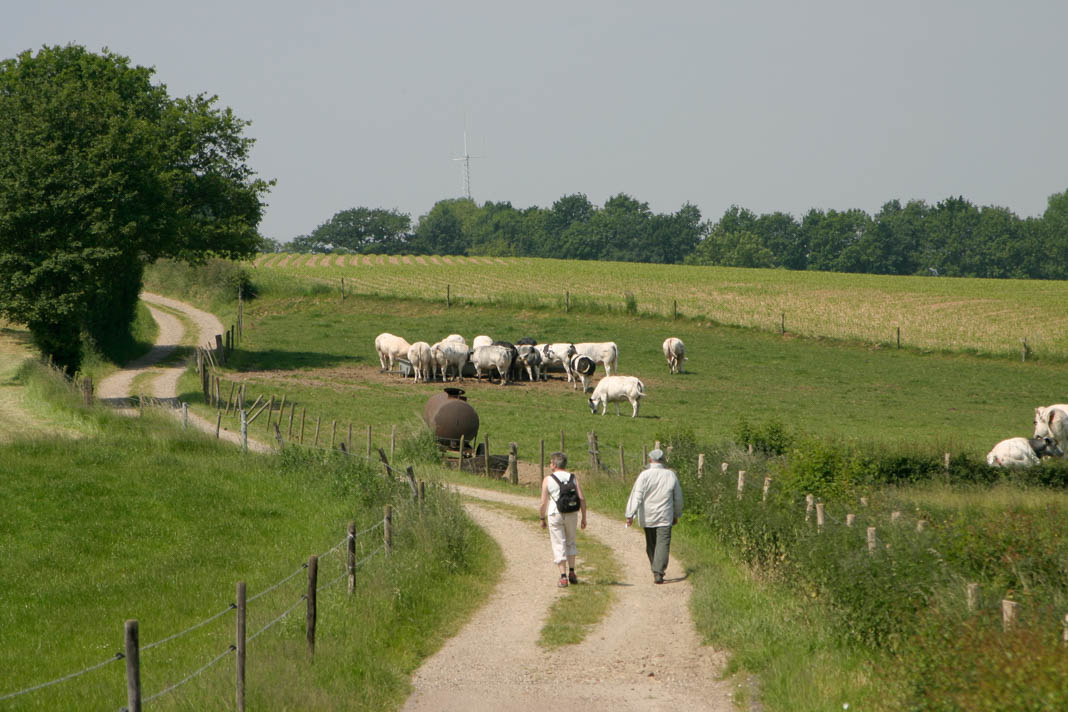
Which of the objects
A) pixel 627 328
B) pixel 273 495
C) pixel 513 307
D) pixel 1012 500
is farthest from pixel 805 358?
pixel 273 495

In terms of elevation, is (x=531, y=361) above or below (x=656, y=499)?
below

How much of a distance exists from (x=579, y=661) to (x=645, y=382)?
33.2m

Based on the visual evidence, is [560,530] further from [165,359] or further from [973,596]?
[165,359]

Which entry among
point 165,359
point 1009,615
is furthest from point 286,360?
point 1009,615

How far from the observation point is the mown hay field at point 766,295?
57.9 metres

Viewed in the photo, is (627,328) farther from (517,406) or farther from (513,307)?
(517,406)

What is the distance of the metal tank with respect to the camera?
2977cm

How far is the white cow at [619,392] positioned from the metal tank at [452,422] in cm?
877

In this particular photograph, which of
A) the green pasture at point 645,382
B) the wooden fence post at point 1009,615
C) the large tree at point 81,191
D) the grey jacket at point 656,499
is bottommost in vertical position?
the green pasture at point 645,382

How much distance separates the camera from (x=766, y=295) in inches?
2953

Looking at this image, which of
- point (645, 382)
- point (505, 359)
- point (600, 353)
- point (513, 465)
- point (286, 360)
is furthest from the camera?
point (286, 360)

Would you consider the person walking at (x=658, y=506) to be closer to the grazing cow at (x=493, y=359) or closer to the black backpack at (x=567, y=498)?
the black backpack at (x=567, y=498)

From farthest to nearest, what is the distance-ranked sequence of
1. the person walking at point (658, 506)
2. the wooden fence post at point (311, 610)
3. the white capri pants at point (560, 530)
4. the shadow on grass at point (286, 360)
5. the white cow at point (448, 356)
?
the shadow on grass at point (286, 360), the white cow at point (448, 356), the person walking at point (658, 506), the white capri pants at point (560, 530), the wooden fence post at point (311, 610)

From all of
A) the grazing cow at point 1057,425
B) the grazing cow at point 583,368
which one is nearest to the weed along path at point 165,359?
the grazing cow at point 583,368
